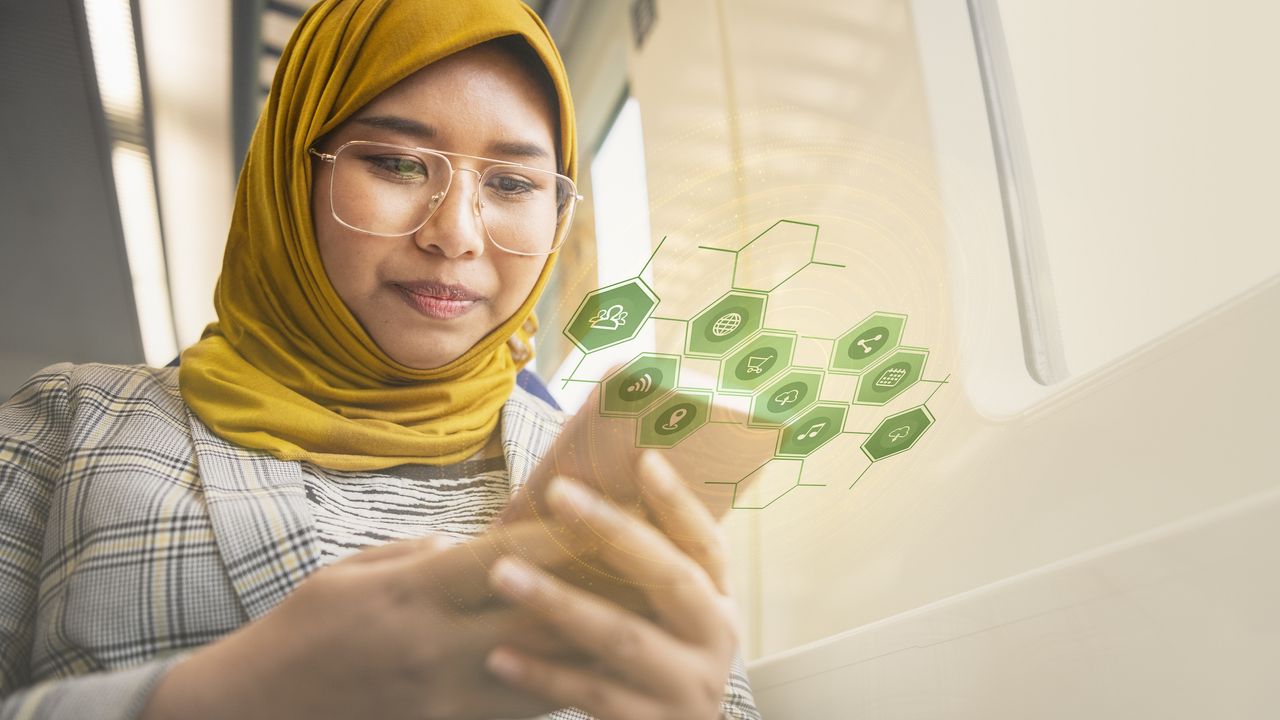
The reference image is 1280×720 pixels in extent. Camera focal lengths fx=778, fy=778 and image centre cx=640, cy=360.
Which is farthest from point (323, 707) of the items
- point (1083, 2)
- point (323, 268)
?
point (1083, 2)

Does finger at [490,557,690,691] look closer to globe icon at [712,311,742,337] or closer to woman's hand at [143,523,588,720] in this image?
woman's hand at [143,523,588,720]

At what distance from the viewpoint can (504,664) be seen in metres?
0.30

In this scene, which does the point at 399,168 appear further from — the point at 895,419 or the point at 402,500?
the point at 895,419

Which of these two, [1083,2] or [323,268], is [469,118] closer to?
[323,268]

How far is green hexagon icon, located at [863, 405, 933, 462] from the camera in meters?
0.41

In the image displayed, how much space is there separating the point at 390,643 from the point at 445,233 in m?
→ 0.22

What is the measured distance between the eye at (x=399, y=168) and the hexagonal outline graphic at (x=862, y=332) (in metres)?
0.25

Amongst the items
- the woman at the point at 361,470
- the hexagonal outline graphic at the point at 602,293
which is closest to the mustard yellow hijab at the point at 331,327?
the woman at the point at 361,470

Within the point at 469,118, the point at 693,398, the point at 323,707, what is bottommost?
the point at 323,707

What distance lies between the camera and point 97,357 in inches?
42.3

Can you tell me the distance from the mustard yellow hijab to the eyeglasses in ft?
0.10

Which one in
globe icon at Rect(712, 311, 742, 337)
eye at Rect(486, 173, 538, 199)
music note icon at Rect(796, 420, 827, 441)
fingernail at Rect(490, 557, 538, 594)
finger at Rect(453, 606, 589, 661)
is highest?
eye at Rect(486, 173, 538, 199)

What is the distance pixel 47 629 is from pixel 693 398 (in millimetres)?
347

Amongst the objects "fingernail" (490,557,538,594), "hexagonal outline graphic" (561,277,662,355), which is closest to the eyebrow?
"hexagonal outline graphic" (561,277,662,355)
